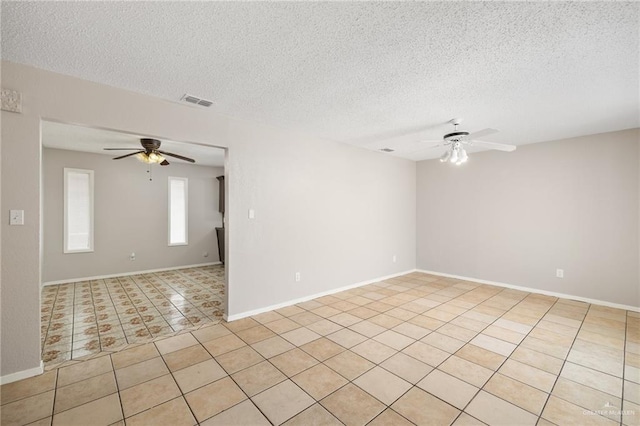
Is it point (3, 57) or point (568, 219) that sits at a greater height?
point (3, 57)

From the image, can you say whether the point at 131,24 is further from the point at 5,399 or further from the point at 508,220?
the point at 508,220

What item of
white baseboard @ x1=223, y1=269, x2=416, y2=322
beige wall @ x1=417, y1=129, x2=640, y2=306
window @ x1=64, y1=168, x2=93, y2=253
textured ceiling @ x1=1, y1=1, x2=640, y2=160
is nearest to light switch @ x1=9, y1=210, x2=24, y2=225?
textured ceiling @ x1=1, y1=1, x2=640, y2=160

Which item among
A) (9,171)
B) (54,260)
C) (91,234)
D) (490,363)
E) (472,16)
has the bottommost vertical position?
(490,363)

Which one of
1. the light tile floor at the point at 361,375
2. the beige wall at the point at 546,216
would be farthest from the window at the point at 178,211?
the beige wall at the point at 546,216

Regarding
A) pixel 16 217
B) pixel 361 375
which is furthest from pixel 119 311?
pixel 361 375

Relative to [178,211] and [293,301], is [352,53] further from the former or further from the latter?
[178,211]

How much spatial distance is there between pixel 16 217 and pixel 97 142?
302 centimetres

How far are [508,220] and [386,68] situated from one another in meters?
4.05

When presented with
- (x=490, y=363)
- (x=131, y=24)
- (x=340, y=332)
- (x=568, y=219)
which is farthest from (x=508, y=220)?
(x=131, y=24)

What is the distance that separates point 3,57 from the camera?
6.77 feet

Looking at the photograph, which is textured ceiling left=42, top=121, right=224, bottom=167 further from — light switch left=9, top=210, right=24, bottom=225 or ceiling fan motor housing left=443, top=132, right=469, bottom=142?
ceiling fan motor housing left=443, top=132, right=469, bottom=142

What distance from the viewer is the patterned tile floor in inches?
111

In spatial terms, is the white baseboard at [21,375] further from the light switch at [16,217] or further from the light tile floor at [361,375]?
the light switch at [16,217]

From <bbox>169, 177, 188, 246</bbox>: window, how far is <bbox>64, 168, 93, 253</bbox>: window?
4.72ft
